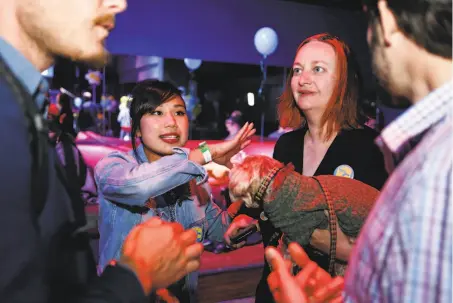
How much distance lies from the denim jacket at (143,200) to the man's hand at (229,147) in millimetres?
160

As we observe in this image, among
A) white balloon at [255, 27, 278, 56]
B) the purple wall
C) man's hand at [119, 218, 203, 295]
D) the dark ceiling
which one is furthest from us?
the dark ceiling

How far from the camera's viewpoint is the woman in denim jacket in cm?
144

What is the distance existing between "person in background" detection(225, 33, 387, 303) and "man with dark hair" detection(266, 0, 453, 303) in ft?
2.22

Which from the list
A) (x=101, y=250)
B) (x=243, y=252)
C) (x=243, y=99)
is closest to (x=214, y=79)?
(x=243, y=99)

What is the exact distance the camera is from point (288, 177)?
105 cm

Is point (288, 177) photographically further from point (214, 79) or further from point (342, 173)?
point (214, 79)

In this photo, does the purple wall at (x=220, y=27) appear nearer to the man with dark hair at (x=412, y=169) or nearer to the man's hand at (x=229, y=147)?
the man's hand at (x=229, y=147)

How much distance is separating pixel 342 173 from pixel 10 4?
119 cm

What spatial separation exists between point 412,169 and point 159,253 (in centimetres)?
58

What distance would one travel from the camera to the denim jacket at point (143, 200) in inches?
56.0

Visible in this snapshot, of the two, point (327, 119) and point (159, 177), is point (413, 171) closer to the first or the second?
point (159, 177)

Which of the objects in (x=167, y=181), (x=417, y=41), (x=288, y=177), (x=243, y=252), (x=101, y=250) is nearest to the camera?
(x=417, y=41)

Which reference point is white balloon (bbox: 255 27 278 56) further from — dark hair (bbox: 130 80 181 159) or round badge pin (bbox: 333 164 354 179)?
round badge pin (bbox: 333 164 354 179)

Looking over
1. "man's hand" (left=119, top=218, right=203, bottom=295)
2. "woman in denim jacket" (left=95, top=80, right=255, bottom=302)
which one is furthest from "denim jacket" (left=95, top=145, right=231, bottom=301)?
"man's hand" (left=119, top=218, right=203, bottom=295)
